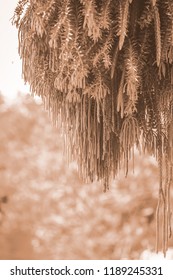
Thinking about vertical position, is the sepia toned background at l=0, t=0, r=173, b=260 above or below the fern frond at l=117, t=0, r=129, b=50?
below

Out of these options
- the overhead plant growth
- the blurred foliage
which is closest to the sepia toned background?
the blurred foliage

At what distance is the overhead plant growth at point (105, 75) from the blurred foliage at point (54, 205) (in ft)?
6.94

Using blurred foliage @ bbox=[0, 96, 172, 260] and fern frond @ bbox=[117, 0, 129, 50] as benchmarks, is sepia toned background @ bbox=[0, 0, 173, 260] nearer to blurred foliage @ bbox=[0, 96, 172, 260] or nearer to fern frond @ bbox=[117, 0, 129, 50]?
blurred foliage @ bbox=[0, 96, 172, 260]

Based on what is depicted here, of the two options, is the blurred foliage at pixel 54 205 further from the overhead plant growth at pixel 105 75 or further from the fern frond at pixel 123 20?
the fern frond at pixel 123 20

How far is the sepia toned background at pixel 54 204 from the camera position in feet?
9.53

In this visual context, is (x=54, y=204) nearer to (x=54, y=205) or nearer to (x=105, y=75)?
(x=54, y=205)

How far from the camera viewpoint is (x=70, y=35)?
0.64 m

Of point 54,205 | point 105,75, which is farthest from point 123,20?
point 54,205

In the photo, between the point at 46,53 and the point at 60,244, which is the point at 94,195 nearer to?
the point at 60,244

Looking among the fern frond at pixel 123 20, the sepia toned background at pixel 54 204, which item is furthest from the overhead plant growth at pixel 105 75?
the sepia toned background at pixel 54 204

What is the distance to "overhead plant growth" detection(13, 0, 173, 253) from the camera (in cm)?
64

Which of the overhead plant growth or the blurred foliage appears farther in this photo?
the blurred foliage

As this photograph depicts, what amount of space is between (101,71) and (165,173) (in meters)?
0.19
